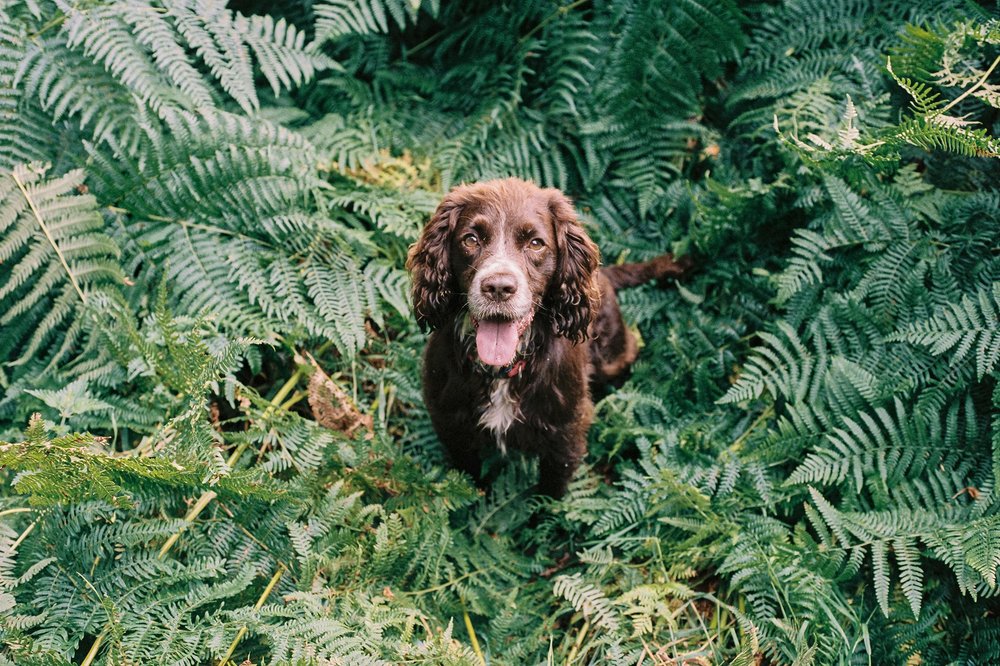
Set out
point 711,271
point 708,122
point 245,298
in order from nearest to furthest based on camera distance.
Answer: point 245,298 < point 711,271 < point 708,122

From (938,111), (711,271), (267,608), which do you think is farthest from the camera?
(711,271)

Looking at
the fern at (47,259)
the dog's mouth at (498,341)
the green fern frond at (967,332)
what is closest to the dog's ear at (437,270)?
the dog's mouth at (498,341)

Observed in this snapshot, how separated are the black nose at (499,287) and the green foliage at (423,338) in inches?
43.1

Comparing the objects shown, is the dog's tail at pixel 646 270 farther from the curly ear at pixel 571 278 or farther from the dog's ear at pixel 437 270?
the dog's ear at pixel 437 270

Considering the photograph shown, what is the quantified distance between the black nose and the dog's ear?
426mm

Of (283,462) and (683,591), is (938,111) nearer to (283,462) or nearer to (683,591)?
(683,591)

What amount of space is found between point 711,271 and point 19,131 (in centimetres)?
415

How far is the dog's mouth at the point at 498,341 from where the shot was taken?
10.8 feet

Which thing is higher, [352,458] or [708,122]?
[708,122]

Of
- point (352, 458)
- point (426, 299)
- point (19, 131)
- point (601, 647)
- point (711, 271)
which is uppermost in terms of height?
point (19, 131)

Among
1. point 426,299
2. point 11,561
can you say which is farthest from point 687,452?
point 11,561

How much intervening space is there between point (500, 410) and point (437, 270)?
77 centimetres

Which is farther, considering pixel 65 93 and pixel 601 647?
pixel 65 93

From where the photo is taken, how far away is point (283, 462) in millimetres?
3615
